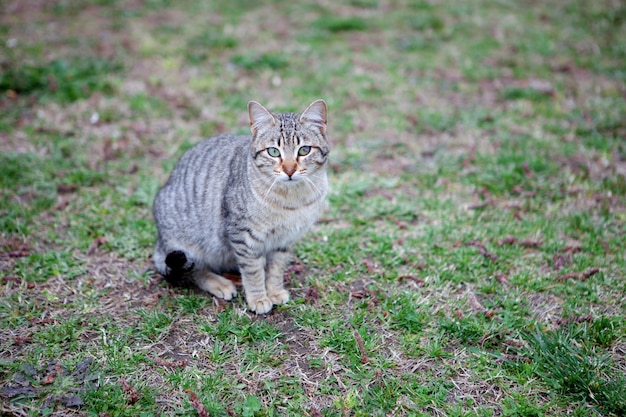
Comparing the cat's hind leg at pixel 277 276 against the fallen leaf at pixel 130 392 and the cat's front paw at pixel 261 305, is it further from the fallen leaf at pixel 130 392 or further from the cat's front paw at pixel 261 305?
the fallen leaf at pixel 130 392

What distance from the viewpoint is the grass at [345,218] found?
3.10 m

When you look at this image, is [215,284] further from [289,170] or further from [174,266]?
[289,170]

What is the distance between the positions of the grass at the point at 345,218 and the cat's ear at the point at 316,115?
1.20 meters

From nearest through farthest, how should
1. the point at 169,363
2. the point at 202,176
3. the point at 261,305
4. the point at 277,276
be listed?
1. the point at 169,363
2. the point at 261,305
3. the point at 277,276
4. the point at 202,176

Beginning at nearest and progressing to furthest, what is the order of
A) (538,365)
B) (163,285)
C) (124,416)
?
(124,416), (538,365), (163,285)

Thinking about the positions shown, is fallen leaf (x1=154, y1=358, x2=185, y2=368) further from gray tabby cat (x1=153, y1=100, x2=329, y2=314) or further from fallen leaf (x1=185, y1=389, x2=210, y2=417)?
gray tabby cat (x1=153, y1=100, x2=329, y2=314)

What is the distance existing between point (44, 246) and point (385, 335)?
2.77 m

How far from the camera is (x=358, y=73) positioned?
7234mm

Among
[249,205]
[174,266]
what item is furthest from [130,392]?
[249,205]

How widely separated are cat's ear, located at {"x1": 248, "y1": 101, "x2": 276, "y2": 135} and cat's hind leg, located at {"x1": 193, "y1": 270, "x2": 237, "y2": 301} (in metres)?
1.13

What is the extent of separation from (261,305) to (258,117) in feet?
4.22

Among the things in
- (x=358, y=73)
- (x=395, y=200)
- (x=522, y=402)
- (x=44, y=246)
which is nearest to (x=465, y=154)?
(x=395, y=200)

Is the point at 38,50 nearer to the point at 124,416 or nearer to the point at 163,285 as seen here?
the point at 163,285

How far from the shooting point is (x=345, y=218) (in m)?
4.77
